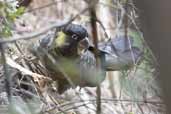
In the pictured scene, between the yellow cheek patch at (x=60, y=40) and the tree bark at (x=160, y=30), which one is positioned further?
the yellow cheek patch at (x=60, y=40)

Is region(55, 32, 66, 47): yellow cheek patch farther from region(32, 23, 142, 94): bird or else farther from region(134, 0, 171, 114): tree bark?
region(134, 0, 171, 114): tree bark

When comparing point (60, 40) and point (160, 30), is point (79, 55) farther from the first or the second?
point (160, 30)

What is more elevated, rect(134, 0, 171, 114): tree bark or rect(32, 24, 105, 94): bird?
rect(134, 0, 171, 114): tree bark

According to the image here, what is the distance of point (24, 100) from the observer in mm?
2760

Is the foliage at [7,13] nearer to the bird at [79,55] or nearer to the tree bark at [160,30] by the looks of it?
the bird at [79,55]

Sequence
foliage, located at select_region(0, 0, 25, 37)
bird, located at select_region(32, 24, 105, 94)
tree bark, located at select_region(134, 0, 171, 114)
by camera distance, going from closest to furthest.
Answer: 1. tree bark, located at select_region(134, 0, 171, 114)
2. foliage, located at select_region(0, 0, 25, 37)
3. bird, located at select_region(32, 24, 105, 94)

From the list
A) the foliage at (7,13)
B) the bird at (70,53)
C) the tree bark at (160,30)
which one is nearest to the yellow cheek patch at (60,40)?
the bird at (70,53)

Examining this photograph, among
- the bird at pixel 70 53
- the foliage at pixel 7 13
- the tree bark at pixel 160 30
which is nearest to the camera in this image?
the tree bark at pixel 160 30

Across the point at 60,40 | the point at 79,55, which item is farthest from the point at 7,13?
the point at 79,55

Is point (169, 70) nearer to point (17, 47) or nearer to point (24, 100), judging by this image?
point (24, 100)

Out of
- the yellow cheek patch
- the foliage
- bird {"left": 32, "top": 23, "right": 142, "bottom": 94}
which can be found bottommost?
bird {"left": 32, "top": 23, "right": 142, "bottom": 94}

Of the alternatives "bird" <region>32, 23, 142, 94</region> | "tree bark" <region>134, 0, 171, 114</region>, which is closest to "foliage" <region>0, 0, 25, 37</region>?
"bird" <region>32, 23, 142, 94</region>

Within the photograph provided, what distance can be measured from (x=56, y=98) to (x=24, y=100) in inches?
14.6

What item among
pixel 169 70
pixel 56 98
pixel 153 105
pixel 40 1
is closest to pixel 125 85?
pixel 153 105
